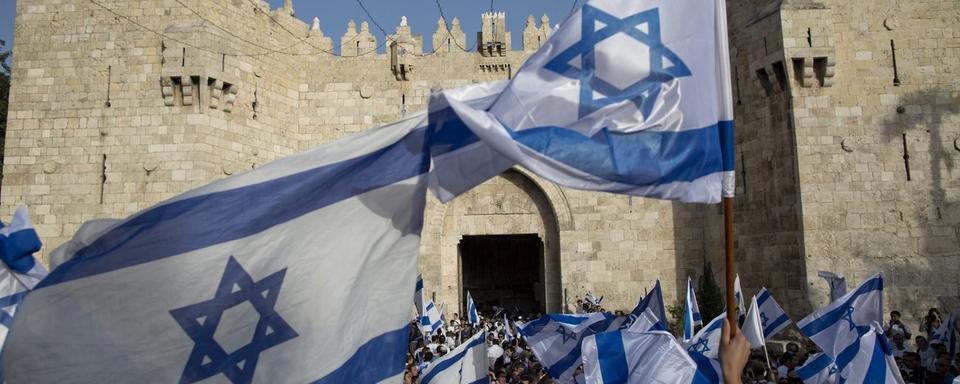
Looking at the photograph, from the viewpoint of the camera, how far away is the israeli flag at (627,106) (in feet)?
11.1

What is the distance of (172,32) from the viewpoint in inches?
589


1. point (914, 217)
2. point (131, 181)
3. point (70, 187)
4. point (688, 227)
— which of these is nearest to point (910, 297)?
point (914, 217)

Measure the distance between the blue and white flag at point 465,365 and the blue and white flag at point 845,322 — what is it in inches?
118

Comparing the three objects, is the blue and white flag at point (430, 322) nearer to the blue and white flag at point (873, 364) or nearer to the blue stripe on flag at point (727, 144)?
the blue and white flag at point (873, 364)

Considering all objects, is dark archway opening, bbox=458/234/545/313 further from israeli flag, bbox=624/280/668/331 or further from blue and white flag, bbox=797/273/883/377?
blue and white flag, bbox=797/273/883/377

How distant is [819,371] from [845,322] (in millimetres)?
1061

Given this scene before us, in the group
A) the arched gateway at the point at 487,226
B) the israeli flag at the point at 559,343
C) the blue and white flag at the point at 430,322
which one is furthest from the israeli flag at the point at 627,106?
the arched gateway at the point at 487,226

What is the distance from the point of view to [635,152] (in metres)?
3.51

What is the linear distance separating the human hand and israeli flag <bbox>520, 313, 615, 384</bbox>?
4.10m

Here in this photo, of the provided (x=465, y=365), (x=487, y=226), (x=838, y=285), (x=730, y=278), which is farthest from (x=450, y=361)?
(x=487, y=226)

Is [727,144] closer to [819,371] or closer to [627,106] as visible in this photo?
[627,106]

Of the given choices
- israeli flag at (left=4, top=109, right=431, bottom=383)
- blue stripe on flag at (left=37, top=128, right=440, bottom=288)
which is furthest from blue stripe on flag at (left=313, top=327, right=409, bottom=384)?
blue stripe on flag at (left=37, top=128, right=440, bottom=288)

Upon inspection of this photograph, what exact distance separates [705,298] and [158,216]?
13.4 meters

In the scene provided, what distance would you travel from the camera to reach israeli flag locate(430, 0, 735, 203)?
3375 mm
